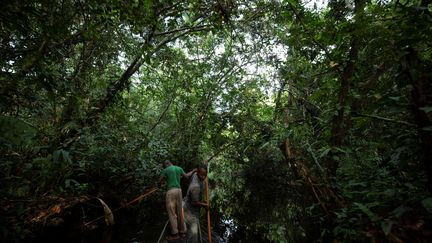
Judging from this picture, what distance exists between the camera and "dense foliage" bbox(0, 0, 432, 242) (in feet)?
9.06

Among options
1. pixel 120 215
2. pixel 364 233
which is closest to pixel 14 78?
pixel 364 233

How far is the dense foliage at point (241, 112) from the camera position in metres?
2.76

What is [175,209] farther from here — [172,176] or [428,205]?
[428,205]

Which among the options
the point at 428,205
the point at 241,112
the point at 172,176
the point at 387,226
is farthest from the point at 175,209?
the point at 241,112

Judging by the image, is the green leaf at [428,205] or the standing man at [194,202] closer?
the green leaf at [428,205]

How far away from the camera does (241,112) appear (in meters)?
12.0

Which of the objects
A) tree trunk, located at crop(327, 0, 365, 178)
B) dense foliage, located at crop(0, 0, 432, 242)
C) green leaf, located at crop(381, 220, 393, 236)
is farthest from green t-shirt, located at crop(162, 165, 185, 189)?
green leaf, located at crop(381, 220, 393, 236)

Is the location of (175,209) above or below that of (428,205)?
below

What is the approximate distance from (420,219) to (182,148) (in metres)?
10.1

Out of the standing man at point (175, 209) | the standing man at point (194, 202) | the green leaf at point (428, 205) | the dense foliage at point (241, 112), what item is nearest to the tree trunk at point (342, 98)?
the dense foliage at point (241, 112)

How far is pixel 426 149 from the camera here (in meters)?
2.35

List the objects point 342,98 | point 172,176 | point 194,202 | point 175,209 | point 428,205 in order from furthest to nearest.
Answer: point 194,202, point 172,176, point 175,209, point 342,98, point 428,205

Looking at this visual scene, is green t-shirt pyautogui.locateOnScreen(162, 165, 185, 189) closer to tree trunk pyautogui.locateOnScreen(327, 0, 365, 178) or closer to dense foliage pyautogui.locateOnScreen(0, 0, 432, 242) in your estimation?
dense foliage pyautogui.locateOnScreen(0, 0, 432, 242)

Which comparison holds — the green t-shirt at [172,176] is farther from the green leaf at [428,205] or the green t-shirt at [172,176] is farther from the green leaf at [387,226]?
the green leaf at [428,205]
